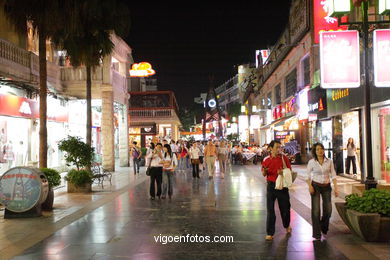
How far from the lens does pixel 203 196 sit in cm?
1392

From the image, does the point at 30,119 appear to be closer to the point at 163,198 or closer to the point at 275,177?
the point at 163,198

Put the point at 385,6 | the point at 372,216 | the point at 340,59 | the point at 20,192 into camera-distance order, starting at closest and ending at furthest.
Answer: the point at 372,216
the point at 385,6
the point at 20,192
the point at 340,59

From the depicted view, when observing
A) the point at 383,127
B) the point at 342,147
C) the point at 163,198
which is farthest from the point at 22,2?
the point at 342,147

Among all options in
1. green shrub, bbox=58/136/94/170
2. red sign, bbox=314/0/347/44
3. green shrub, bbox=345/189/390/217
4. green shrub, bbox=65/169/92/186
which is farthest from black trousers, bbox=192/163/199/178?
green shrub, bbox=345/189/390/217

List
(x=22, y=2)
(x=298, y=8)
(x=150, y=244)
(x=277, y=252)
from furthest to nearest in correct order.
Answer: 1. (x=298, y=8)
2. (x=22, y=2)
3. (x=150, y=244)
4. (x=277, y=252)

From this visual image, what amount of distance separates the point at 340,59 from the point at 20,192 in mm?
8842

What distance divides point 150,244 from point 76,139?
344 inches

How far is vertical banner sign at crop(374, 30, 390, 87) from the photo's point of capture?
1101 centimetres

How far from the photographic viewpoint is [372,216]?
7.25m

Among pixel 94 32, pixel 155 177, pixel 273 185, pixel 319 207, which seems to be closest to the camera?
pixel 319 207

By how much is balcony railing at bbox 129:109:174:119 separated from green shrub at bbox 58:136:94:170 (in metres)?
28.9

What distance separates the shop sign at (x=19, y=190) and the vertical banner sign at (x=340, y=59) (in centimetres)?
821

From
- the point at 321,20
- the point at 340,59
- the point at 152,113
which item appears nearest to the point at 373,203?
the point at 340,59

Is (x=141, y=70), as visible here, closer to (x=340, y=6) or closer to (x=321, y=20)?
(x=321, y=20)
